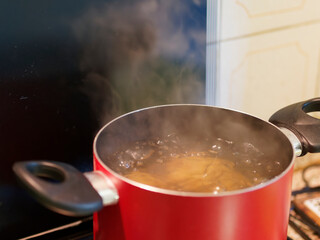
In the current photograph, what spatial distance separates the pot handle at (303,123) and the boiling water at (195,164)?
57 mm

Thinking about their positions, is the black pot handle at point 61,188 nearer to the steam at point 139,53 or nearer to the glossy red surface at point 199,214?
the glossy red surface at point 199,214

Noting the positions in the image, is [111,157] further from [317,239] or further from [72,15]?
[317,239]

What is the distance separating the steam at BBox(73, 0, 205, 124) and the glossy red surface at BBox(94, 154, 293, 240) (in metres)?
0.22

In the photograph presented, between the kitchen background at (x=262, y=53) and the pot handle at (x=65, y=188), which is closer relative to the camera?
the pot handle at (x=65, y=188)

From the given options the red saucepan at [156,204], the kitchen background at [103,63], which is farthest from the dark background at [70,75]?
the red saucepan at [156,204]

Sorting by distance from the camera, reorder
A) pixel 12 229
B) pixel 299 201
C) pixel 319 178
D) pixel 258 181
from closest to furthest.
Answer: pixel 258 181, pixel 12 229, pixel 299 201, pixel 319 178

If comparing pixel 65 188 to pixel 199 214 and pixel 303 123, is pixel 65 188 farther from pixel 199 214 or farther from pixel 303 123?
pixel 303 123

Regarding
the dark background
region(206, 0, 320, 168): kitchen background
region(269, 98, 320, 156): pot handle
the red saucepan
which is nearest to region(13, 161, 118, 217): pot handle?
the red saucepan

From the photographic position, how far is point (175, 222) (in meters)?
0.39

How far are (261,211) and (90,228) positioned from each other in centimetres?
36

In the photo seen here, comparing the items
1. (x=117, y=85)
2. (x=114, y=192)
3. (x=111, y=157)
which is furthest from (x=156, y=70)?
(x=114, y=192)

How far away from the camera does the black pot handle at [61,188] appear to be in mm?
372

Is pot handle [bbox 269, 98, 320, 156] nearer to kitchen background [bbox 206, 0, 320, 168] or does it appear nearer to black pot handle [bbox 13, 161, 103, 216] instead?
kitchen background [bbox 206, 0, 320, 168]

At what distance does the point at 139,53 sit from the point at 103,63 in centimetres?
7
